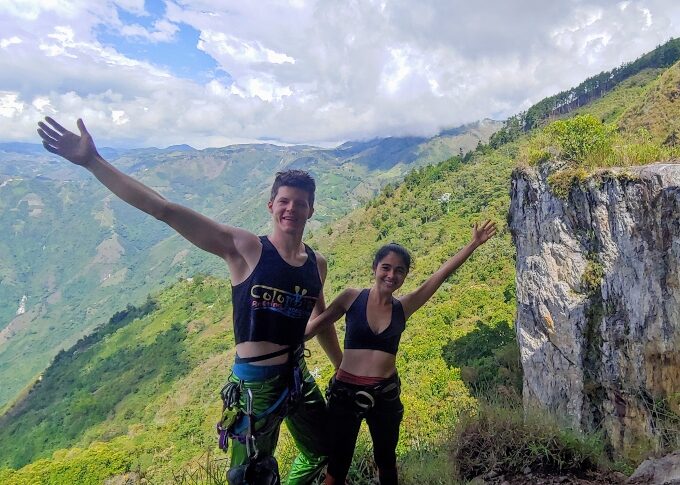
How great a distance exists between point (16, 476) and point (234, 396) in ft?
102

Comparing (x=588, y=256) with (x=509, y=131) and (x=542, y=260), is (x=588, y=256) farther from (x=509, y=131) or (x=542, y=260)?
(x=509, y=131)

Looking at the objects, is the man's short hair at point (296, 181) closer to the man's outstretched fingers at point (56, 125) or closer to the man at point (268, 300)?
the man at point (268, 300)

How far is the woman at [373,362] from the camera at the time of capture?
A: 2.86 metres

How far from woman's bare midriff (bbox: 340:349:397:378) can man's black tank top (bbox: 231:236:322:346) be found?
1.93 ft

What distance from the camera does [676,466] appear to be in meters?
3.00

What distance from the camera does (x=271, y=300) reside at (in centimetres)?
243

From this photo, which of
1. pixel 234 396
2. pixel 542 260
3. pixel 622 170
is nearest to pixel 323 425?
pixel 234 396

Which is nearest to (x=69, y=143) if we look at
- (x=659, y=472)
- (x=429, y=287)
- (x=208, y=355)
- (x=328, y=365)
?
(x=429, y=287)

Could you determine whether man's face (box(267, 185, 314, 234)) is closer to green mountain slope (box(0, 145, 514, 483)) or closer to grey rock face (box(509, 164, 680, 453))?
green mountain slope (box(0, 145, 514, 483))

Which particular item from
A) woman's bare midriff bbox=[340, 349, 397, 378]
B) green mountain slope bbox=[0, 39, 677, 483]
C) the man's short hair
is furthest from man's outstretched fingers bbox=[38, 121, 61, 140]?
green mountain slope bbox=[0, 39, 677, 483]

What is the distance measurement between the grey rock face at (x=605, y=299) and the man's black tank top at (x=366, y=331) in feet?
10.1

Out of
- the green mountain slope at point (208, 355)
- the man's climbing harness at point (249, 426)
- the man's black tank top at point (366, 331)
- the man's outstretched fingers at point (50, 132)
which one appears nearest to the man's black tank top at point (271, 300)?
the man's climbing harness at point (249, 426)

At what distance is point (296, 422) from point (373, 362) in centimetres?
62

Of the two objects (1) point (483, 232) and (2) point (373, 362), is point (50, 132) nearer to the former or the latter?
(2) point (373, 362)
